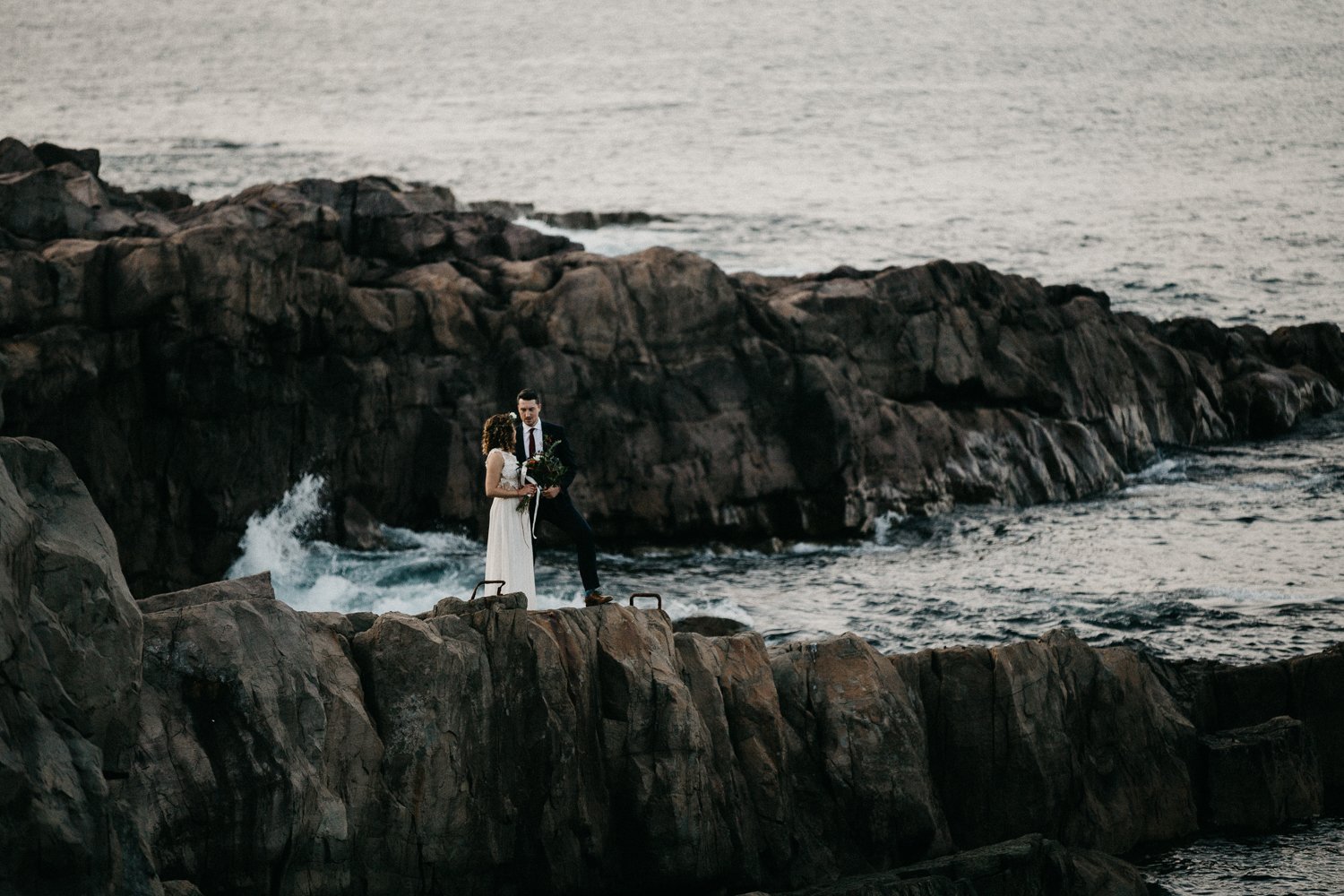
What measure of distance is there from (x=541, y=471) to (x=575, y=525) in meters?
0.73

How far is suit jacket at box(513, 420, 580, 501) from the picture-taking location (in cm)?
1834

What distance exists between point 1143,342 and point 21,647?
3467cm

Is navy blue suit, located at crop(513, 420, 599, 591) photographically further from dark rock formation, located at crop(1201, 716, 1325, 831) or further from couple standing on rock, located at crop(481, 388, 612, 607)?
dark rock formation, located at crop(1201, 716, 1325, 831)

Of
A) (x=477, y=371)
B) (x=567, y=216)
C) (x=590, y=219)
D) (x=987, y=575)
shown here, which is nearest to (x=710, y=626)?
(x=987, y=575)

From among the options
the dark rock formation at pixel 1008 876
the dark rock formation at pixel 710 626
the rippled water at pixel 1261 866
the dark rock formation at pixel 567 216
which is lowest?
the rippled water at pixel 1261 866

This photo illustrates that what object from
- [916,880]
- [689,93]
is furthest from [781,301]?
[689,93]

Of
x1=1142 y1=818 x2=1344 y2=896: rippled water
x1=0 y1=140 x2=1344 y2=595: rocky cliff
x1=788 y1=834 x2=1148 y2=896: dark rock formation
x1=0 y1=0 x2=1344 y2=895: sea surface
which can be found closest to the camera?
x1=788 y1=834 x2=1148 y2=896: dark rock formation

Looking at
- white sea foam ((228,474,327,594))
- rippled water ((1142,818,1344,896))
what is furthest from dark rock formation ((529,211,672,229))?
rippled water ((1142,818,1344,896))

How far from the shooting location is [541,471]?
59.9 ft

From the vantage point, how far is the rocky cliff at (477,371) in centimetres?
3028

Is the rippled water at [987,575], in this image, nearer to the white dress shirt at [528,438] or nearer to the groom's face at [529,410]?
the white dress shirt at [528,438]

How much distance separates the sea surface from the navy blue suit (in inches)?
294

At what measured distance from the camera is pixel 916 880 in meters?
16.0

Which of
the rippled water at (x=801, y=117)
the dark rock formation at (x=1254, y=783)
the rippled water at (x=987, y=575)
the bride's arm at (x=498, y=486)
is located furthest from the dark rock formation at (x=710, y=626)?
the rippled water at (x=801, y=117)
